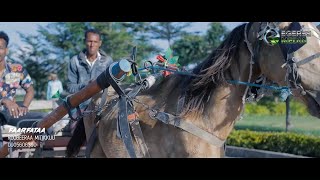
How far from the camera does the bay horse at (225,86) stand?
259 centimetres

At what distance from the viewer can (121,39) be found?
8727mm

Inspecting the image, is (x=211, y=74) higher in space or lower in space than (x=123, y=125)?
higher

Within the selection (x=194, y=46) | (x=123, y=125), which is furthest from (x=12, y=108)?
A: (x=194, y=46)

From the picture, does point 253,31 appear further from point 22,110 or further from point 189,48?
point 189,48

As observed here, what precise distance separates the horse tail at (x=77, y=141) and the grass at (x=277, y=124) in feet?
14.5

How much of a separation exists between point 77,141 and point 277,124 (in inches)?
311

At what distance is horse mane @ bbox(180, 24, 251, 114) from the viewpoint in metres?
2.76

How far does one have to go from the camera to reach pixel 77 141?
12.3 ft

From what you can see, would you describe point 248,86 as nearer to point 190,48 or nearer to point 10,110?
point 10,110

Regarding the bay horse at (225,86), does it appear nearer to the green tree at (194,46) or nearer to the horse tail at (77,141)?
the horse tail at (77,141)

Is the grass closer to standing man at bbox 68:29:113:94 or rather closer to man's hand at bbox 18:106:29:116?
standing man at bbox 68:29:113:94

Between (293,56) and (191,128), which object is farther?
(191,128)

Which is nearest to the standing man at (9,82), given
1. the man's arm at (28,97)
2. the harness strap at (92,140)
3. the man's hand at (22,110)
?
the man's arm at (28,97)
